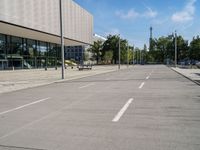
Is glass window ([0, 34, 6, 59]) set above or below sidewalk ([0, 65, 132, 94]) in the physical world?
above

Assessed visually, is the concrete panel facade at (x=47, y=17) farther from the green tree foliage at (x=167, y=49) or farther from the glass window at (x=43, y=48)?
the green tree foliage at (x=167, y=49)

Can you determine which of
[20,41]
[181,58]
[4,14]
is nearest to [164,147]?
[4,14]

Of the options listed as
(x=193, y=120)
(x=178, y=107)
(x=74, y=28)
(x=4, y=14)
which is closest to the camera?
(x=193, y=120)

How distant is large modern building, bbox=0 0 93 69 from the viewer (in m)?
40.7

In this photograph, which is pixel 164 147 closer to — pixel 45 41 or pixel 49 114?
pixel 49 114

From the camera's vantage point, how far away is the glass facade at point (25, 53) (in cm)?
4797

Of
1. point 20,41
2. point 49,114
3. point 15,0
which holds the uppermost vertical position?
point 15,0

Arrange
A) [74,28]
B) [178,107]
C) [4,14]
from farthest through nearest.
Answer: [74,28] < [4,14] < [178,107]

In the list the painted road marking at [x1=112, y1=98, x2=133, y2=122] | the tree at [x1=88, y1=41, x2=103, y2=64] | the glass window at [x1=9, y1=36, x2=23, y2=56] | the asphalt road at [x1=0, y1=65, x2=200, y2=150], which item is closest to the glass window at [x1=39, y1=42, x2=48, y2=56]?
the glass window at [x1=9, y1=36, x2=23, y2=56]

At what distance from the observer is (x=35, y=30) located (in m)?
45.5

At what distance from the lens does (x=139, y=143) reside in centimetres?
590

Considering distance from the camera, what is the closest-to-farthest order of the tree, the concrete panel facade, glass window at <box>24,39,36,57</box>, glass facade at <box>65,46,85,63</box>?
the concrete panel facade < glass window at <box>24,39,36,57</box> < the tree < glass facade at <box>65,46,85,63</box>

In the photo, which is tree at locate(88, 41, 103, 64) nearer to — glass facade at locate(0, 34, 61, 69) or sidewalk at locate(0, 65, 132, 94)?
glass facade at locate(0, 34, 61, 69)

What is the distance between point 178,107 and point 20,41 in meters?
47.1
